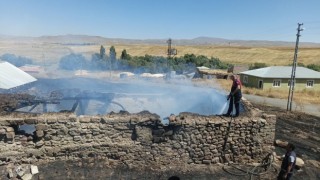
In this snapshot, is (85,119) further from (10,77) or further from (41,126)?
(10,77)

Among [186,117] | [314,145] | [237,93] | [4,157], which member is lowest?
[314,145]

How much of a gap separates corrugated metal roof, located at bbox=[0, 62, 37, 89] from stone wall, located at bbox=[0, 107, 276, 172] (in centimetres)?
867

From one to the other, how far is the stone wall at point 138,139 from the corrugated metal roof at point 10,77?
8.67 metres

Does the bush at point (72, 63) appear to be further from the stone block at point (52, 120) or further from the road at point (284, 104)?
the stone block at point (52, 120)

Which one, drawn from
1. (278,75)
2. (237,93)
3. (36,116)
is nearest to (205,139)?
(237,93)

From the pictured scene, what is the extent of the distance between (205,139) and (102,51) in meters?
42.8

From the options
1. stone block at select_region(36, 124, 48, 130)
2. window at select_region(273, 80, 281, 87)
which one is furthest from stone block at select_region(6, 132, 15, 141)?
window at select_region(273, 80, 281, 87)

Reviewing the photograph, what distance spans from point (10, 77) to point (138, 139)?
12235 mm

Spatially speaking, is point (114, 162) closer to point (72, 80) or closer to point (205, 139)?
point (205, 139)

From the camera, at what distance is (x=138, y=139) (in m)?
9.88

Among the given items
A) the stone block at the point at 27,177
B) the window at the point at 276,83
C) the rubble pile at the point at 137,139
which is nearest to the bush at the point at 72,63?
the window at the point at 276,83

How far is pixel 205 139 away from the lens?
1017cm

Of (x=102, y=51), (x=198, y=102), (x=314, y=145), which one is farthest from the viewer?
(x=102, y=51)

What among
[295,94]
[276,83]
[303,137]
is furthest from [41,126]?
[276,83]
